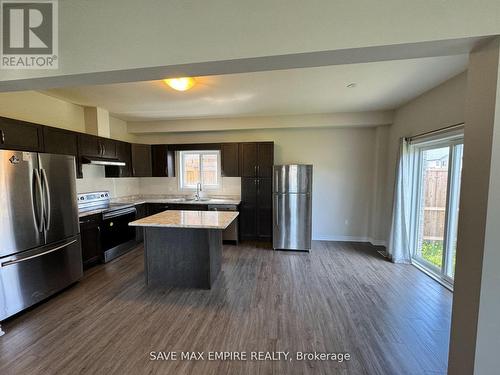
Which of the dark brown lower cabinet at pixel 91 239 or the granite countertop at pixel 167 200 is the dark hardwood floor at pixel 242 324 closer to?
the dark brown lower cabinet at pixel 91 239

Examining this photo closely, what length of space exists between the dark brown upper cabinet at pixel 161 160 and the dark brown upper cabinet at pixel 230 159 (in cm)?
123

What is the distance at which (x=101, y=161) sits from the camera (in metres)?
3.72

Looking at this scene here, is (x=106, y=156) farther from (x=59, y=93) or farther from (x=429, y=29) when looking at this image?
(x=429, y=29)

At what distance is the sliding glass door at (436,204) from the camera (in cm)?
286

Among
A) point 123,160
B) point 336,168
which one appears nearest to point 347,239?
point 336,168

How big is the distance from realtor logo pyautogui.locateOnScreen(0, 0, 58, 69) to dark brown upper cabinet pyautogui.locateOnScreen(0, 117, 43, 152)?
1.39m

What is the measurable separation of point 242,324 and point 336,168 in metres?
3.66

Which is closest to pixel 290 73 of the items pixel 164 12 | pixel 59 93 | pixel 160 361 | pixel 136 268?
pixel 164 12

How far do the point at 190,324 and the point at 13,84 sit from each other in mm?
2444

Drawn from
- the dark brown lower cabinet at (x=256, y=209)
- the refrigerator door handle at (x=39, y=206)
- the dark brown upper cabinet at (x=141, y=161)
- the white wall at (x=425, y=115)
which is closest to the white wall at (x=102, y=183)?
the dark brown upper cabinet at (x=141, y=161)

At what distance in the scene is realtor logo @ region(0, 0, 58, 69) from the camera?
1.37 metres

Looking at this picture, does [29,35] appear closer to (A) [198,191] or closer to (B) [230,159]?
(B) [230,159]

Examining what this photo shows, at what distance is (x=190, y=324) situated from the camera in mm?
2170

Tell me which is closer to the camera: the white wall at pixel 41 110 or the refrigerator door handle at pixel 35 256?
the refrigerator door handle at pixel 35 256
